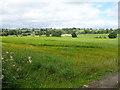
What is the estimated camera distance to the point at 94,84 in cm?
877

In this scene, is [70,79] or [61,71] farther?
[61,71]

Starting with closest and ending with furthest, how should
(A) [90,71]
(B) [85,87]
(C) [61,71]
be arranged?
(B) [85,87]
(C) [61,71]
(A) [90,71]

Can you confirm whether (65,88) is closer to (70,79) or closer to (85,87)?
(85,87)

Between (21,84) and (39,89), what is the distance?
0.85m

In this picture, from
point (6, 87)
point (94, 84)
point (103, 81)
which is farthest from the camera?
point (103, 81)

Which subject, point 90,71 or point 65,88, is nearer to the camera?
point 65,88

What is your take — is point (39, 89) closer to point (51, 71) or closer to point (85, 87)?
point (85, 87)

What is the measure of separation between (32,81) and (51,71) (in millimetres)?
2429

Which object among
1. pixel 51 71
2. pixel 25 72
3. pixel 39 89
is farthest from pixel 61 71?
pixel 39 89

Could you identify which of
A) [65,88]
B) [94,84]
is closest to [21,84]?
[65,88]

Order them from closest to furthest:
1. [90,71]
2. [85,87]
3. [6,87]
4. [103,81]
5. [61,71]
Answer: [6,87] < [85,87] < [103,81] < [61,71] < [90,71]

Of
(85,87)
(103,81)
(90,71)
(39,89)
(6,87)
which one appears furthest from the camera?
(90,71)

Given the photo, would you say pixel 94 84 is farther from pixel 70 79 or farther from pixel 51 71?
pixel 51 71

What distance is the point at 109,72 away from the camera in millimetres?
11820
